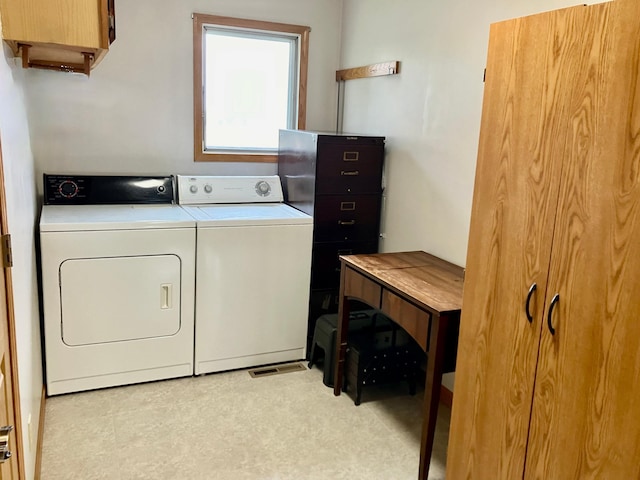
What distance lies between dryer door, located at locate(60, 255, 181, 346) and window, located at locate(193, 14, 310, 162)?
102cm

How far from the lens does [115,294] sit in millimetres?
2916

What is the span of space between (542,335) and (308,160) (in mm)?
2064

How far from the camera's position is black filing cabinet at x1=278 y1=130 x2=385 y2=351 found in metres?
3.27

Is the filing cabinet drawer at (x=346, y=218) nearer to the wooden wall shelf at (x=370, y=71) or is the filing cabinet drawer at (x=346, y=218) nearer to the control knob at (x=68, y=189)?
the wooden wall shelf at (x=370, y=71)

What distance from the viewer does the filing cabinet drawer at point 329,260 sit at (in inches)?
133

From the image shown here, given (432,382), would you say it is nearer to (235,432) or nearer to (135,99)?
(235,432)

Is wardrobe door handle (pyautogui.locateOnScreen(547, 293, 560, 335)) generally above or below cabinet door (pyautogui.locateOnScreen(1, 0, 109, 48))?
below

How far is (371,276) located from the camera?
8.51ft

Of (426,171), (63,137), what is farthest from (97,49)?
(426,171)

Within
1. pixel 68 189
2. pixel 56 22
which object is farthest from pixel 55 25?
pixel 68 189

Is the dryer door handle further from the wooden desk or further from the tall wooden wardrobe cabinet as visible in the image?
the tall wooden wardrobe cabinet

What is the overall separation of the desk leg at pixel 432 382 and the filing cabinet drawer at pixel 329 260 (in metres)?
1.31

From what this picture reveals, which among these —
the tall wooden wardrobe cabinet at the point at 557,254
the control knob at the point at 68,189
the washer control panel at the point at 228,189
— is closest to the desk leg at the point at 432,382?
the tall wooden wardrobe cabinet at the point at 557,254

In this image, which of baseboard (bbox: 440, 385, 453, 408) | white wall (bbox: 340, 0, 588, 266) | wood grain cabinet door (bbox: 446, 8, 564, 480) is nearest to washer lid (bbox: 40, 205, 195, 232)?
white wall (bbox: 340, 0, 588, 266)
